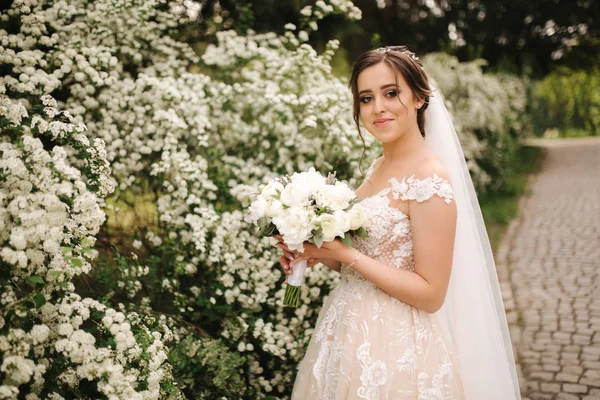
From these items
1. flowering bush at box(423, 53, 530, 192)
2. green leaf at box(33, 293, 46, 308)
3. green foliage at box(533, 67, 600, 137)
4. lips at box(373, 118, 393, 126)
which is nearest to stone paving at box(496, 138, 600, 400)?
flowering bush at box(423, 53, 530, 192)

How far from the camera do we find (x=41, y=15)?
3.34 meters

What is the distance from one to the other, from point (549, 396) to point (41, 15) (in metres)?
4.43

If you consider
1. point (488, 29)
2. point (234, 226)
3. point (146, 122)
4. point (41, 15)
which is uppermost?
point (488, 29)

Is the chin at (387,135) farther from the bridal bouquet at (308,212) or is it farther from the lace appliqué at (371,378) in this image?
the lace appliqué at (371,378)

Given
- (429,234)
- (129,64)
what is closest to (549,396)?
(429,234)

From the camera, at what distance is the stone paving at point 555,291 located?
12.6ft

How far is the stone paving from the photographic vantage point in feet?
12.6

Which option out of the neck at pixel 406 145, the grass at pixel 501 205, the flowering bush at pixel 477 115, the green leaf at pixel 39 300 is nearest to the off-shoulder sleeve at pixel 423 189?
the neck at pixel 406 145

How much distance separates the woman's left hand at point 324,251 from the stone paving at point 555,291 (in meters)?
2.46

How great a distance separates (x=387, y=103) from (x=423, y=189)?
0.43 metres

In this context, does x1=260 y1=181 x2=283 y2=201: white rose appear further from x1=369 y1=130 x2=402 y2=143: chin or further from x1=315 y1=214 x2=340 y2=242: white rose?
x1=369 y1=130 x2=402 y2=143: chin

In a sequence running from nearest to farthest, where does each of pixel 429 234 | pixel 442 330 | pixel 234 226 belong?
pixel 429 234 → pixel 442 330 → pixel 234 226

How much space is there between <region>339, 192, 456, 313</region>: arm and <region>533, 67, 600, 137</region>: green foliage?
81.1 ft

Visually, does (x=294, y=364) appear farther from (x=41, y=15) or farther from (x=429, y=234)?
(x=41, y=15)
